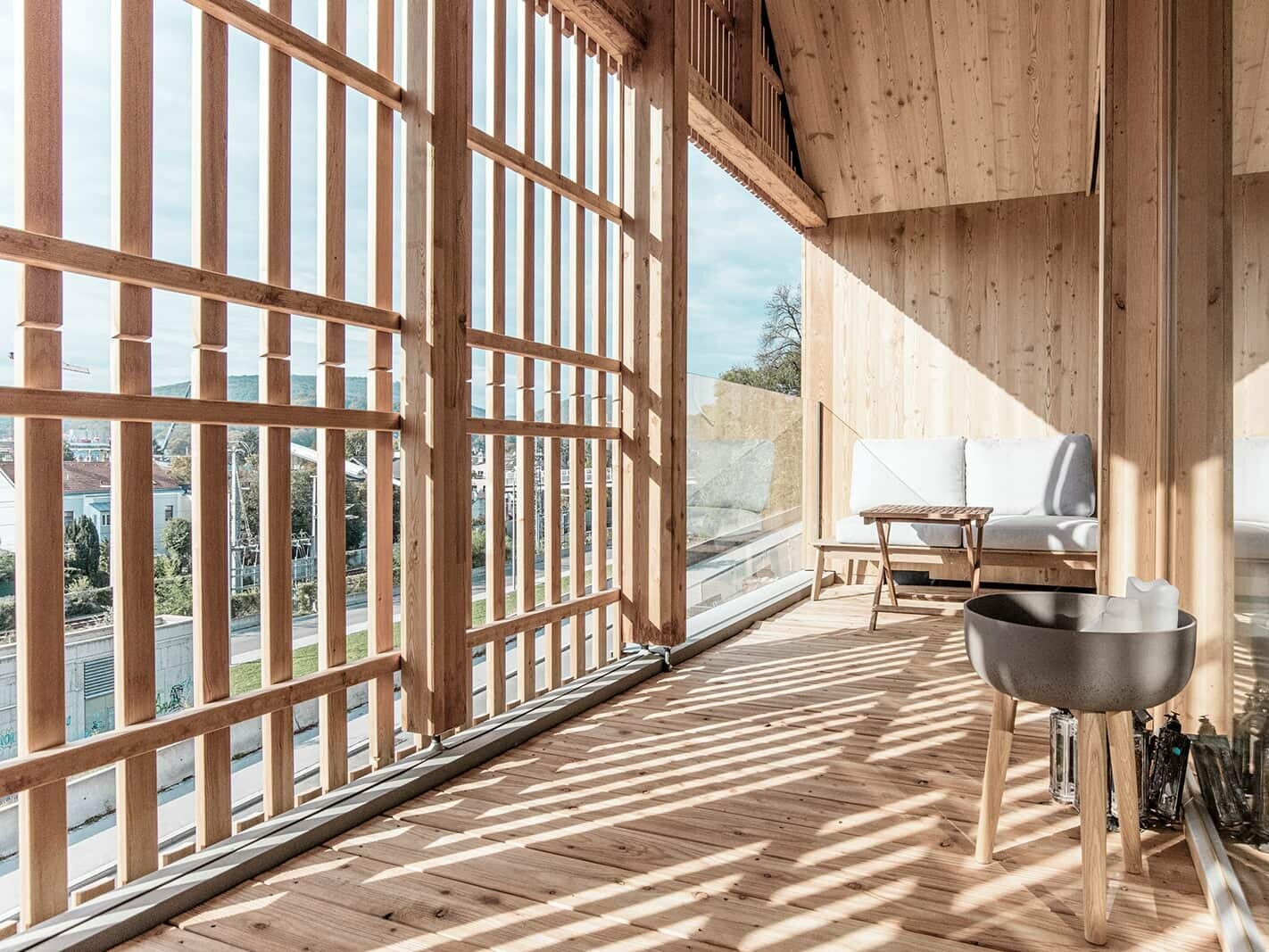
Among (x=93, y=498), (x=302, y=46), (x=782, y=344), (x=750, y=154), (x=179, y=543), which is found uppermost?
(x=750, y=154)

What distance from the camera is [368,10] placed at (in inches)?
90.1

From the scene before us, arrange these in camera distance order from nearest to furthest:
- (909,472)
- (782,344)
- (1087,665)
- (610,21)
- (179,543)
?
1. (1087,665)
2. (179,543)
3. (610,21)
4. (909,472)
5. (782,344)

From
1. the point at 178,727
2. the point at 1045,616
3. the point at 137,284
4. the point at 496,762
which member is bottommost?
the point at 496,762

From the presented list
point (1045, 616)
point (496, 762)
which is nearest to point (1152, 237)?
point (1045, 616)

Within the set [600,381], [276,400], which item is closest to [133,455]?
[276,400]

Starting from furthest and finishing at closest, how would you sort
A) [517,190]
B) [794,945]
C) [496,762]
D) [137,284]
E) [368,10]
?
1. [517,190]
2. [496,762]
3. [368,10]
4. [137,284]
5. [794,945]

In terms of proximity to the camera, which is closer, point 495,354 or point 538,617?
point 495,354

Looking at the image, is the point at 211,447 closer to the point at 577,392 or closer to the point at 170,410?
the point at 170,410

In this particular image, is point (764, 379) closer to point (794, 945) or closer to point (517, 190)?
point (517, 190)

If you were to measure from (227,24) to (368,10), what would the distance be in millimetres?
526

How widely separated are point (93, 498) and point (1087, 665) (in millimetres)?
1781

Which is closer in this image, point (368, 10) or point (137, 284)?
point (137, 284)

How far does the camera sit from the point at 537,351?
2.90 m

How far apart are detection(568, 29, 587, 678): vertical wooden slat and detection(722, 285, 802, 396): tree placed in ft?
8.28
